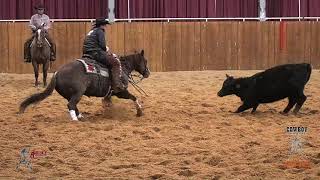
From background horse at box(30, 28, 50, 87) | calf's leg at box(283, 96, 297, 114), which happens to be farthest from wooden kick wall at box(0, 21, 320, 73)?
calf's leg at box(283, 96, 297, 114)

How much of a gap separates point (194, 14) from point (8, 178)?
17.2 m

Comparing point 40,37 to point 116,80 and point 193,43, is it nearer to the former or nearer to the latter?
point 116,80

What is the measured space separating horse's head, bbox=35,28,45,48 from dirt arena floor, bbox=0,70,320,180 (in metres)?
2.26

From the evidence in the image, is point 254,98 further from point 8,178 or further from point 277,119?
point 8,178

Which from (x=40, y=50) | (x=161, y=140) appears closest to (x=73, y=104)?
(x=161, y=140)

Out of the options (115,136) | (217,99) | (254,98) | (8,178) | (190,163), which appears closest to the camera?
(8,178)

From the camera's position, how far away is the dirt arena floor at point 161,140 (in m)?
7.05

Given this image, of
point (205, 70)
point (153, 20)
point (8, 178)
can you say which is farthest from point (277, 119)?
point (153, 20)

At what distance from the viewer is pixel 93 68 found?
10898 millimetres

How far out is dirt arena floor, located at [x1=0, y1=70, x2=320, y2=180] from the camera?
705 centimetres

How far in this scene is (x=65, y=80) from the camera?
10578mm

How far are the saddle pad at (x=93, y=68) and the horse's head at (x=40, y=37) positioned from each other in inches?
213

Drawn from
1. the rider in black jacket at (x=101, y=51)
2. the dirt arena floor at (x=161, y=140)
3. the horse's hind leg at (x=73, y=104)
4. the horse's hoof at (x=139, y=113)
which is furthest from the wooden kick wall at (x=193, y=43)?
the horse's hind leg at (x=73, y=104)

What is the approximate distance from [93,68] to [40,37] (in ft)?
18.5
